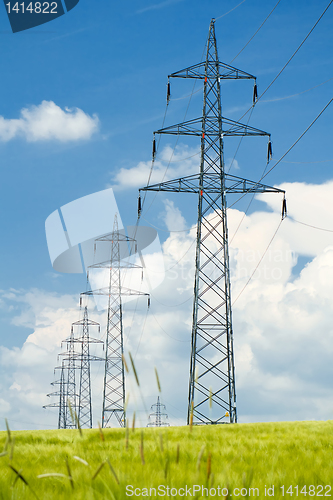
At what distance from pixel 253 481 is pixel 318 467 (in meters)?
1.07

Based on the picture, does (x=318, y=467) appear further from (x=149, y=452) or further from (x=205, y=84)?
(x=205, y=84)

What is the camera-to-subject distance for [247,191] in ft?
71.9

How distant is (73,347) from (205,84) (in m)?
33.9

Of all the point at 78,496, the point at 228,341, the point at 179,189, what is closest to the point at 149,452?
the point at 78,496

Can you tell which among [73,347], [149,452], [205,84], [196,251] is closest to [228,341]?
[196,251]

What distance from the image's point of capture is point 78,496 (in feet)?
9.66

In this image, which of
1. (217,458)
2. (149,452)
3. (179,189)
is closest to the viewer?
(217,458)

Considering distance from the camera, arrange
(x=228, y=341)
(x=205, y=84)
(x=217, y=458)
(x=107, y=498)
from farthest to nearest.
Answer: (x=205, y=84)
(x=228, y=341)
(x=217, y=458)
(x=107, y=498)

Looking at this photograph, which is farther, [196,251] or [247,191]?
[247,191]

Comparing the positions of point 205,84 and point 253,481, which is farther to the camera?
point 205,84

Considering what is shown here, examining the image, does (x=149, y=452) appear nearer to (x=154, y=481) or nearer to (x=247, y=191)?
(x=154, y=481)

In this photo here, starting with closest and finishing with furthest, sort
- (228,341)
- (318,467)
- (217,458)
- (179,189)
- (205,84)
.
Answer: (318,467) < (217,458) < (228,341) < (179,189) < (205,84)

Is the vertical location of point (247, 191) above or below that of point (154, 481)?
above

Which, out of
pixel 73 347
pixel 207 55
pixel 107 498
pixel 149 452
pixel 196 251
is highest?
pixel 207 55
